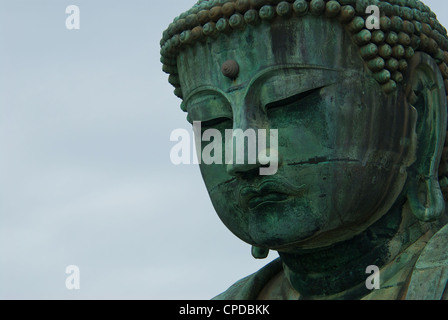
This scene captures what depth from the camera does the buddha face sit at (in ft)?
29.2

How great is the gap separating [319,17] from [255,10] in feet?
1.55

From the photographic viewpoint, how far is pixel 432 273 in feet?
28.6

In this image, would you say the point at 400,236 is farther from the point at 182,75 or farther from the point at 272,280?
the point at 182,75

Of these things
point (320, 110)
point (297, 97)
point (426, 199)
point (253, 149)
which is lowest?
point (426, 199)

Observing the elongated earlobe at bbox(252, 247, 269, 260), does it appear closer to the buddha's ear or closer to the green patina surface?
the green patina surface

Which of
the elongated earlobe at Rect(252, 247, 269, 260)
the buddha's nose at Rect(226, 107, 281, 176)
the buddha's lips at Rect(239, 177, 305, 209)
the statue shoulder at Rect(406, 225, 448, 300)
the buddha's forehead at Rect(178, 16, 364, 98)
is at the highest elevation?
the buddha's forehead at Rect(178, 16, 364, 98)

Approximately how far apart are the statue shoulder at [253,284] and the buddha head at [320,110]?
771 mm

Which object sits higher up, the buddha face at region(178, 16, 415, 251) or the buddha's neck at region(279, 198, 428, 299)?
the buddha face at region(178, 16, 415, 251)

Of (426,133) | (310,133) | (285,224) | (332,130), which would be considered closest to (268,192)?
(285,224)

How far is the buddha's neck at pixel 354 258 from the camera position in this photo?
9.21 metres

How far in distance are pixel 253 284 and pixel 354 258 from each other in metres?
1.10

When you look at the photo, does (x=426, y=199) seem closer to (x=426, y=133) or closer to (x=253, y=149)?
(x=426, y=133)

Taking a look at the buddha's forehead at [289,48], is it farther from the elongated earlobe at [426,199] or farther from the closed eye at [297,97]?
the elongated earlobe at [426,199]

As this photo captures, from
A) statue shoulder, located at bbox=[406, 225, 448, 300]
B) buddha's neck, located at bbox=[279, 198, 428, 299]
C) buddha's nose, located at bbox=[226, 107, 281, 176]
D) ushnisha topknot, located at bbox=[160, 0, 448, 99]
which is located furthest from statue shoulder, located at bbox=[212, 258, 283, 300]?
ushnisha topknot, located at bbox=[160, 0, 448, 99]
